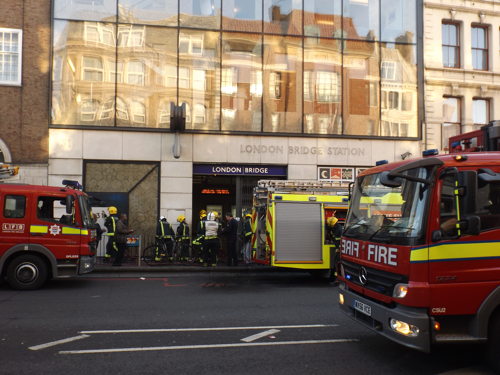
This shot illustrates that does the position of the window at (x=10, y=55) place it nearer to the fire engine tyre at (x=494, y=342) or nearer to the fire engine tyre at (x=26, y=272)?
the fire engine tyre at (x=26, y=272)

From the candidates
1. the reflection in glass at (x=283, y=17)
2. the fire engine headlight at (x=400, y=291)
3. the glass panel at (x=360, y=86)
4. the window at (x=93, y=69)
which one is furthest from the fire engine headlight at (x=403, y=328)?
the reflection in glass at (x=283, y=17)

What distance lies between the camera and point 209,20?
61.6 ft

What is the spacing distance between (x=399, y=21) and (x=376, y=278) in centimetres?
1796

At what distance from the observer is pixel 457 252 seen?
4773mm

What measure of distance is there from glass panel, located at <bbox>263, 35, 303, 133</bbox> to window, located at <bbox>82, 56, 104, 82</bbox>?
6.48m

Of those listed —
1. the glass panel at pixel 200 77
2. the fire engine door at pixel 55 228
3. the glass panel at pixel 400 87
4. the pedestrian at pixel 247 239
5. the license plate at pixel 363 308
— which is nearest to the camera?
the license plate at pixel 363 308

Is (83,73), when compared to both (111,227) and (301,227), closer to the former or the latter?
(111,227)

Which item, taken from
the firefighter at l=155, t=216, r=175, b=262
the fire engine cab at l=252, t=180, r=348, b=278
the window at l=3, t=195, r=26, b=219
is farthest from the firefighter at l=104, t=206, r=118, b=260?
the fire engine cab at l=252, t=180, r=348, b=278

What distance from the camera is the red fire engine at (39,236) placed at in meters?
10.4

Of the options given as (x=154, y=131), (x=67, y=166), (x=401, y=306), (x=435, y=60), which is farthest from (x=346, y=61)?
(x=401, y=306)

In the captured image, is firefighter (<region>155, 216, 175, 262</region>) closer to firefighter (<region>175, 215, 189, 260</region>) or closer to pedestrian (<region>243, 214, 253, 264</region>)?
firefighter (<region>175, 215, 189, 260</region>)

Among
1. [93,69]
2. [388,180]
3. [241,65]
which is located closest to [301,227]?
[388,180]

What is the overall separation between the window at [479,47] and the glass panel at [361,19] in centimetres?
471

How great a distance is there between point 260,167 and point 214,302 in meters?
10.5
